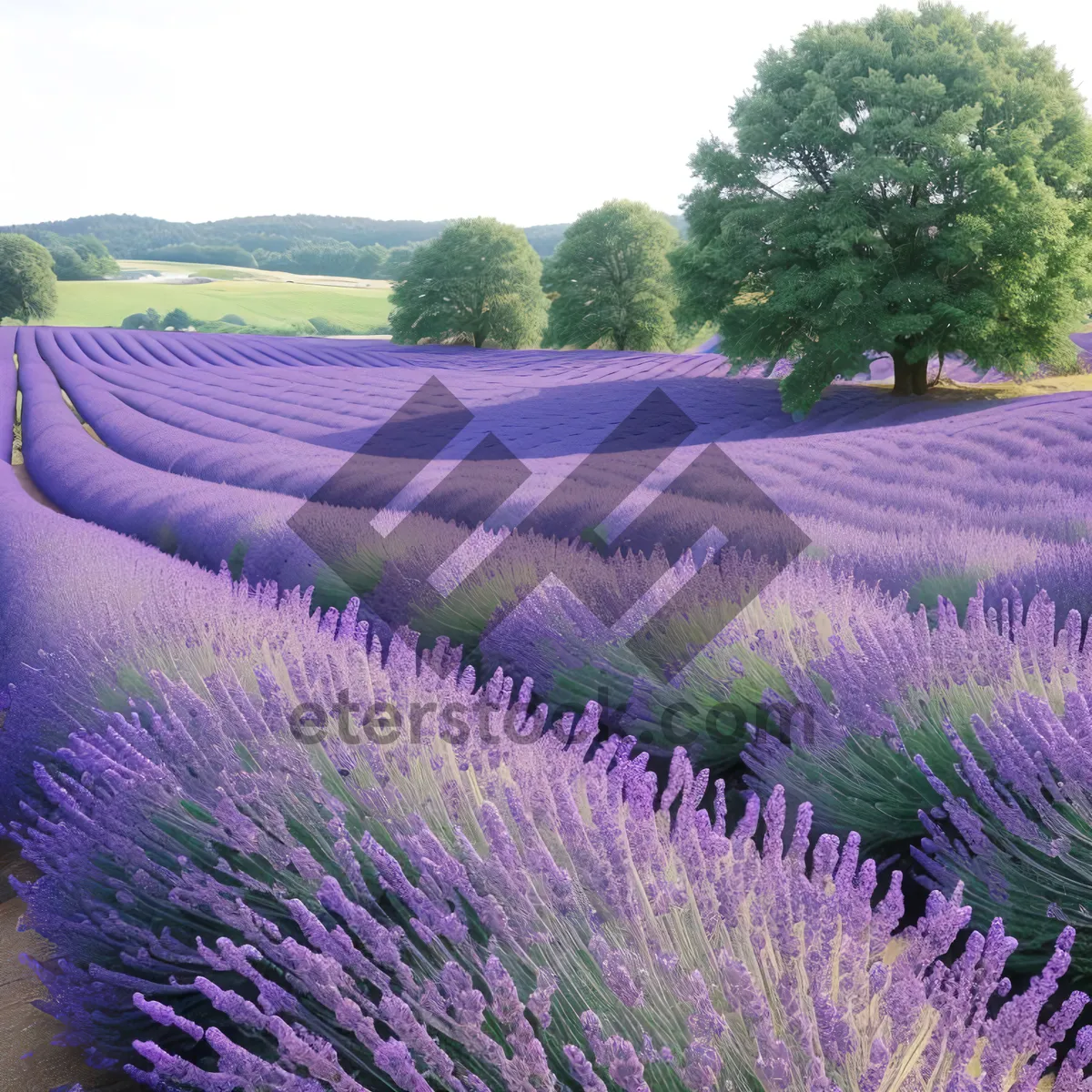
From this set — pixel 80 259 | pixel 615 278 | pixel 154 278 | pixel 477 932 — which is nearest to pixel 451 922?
pixel 477 932

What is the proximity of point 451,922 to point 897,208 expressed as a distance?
40.5 ft

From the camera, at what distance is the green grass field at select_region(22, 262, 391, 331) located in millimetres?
44688

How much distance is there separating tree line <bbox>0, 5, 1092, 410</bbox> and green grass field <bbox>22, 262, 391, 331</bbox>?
3693 centimetres

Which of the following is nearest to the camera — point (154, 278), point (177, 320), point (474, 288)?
point (474, 288)

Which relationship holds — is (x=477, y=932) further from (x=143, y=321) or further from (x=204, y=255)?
(x=204, y=255)

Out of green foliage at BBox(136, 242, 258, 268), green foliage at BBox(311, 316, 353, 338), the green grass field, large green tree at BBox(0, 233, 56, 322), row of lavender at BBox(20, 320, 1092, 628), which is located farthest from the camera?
green foliage at BBox(136, 242, 258, 268)

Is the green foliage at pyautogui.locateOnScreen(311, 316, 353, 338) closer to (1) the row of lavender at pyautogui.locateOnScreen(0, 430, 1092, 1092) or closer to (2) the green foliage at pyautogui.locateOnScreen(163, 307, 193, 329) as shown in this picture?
(2) the green foliage at pyautogui.locateOnScreen(163, 307, 193, 329)

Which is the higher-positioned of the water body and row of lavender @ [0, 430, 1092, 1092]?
the water body

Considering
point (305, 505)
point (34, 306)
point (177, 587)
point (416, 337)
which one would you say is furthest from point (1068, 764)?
point (34, 306)

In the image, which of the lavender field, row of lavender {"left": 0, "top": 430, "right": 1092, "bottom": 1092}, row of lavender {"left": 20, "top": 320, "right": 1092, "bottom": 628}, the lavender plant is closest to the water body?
row of lavender {"left": 20, "top": 320, "right": 1092, "bottom": 628}

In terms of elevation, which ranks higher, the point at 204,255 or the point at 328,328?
the point at 204,255

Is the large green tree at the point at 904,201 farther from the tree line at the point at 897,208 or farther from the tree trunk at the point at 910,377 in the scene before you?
the tree trunk at the point at 910,377

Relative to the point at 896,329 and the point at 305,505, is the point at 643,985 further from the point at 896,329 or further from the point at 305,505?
the point at 896,329

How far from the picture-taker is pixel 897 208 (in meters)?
11.4
